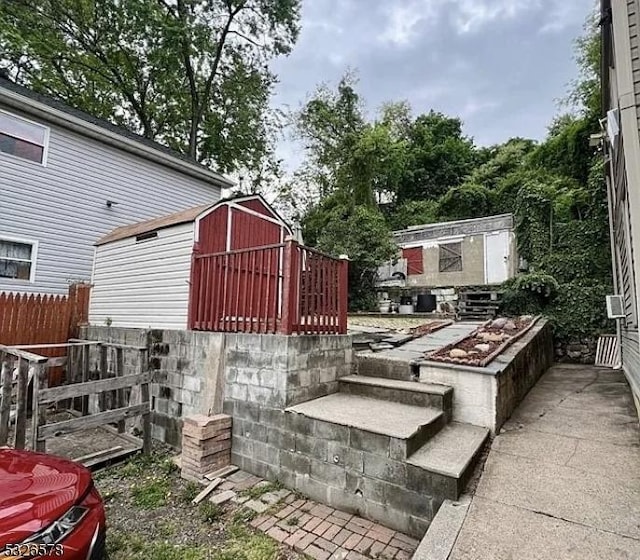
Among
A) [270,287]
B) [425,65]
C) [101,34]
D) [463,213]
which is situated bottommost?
[270,287]

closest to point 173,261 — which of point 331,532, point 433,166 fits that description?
point 331,532

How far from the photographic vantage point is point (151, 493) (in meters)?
3.60

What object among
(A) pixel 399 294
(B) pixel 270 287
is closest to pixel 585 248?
(A) pixel 399 294

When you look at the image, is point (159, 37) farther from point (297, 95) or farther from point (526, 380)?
point (526, 380)

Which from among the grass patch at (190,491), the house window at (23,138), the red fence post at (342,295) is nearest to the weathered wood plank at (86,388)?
the grass patch at (190,491)

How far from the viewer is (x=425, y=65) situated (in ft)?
55.2

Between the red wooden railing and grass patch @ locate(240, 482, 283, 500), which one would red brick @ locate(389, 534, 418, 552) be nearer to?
grass patch @ locate(240, 482, 283, 500)

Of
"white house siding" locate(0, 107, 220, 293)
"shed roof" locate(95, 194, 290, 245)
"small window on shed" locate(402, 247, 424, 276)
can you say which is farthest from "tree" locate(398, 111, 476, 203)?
"shed roof" locate(95, 194, 290, 245)

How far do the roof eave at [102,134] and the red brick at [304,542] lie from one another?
9.99m

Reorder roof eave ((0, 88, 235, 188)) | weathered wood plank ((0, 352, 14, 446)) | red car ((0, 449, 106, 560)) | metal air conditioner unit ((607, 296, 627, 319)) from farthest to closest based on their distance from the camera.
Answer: roof eave ((0, 88, 235, 188))
metal air conditioner unit ((607, 296, 627, 319))
weathered wood plank ((0, 352, 14, 446))
red car ((0, 449, 106, 560))

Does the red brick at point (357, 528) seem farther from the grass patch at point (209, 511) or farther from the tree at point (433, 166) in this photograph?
the tree at point (433, 166)

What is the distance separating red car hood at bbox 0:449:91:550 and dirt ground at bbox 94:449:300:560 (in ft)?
2.43

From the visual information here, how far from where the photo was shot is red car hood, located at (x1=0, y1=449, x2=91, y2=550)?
1.87 meters

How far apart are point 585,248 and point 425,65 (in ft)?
39.3
